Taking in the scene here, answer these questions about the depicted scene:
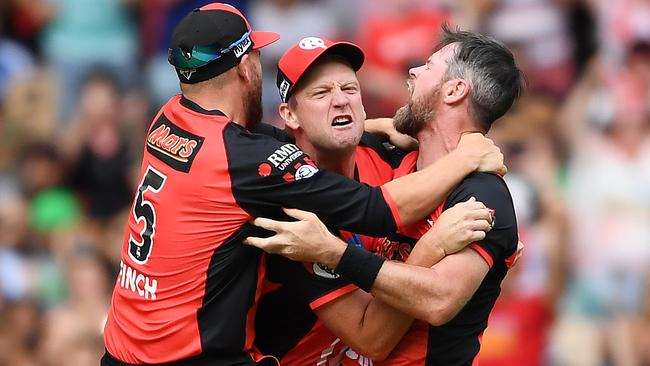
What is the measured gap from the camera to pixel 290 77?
218 inches

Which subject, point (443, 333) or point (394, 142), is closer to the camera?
point (443, 333)

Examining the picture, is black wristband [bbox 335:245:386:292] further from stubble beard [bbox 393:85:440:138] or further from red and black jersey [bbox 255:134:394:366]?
stubble beard [bbox 393:85:440:138]

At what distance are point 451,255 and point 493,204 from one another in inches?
12.2

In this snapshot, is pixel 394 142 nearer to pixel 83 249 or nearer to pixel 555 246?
pixel 555 246

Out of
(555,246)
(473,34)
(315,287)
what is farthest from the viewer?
(555,246)

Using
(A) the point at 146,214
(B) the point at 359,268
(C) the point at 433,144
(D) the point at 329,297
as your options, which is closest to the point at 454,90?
(C) the point at 433,144

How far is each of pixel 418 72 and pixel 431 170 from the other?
0.62m

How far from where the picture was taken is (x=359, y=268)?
201 inches

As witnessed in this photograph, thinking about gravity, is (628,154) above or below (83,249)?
above

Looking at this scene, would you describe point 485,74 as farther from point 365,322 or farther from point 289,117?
point 365,322

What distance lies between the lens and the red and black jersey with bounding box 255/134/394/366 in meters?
5.27

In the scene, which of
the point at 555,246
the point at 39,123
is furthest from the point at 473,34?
the point at 39,123

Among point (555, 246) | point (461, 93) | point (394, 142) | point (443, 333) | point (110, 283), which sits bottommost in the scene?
point (110, 283)

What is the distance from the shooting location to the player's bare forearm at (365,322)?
5246 mm
